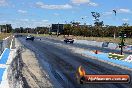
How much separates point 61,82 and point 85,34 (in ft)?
489

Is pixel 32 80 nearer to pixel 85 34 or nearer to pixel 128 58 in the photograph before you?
pixel 128 58

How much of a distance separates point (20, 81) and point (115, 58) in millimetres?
18372

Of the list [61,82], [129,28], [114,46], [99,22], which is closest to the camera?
[61,82]

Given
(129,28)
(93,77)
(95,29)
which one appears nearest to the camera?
(93,77)

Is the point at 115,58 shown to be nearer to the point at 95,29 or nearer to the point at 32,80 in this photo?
the point at 32,80

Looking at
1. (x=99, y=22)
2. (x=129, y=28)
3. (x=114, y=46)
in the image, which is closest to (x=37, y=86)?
(x=114, y=46)

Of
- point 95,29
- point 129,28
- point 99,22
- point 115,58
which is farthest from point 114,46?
point 99,22

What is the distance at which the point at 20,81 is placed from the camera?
17.9m

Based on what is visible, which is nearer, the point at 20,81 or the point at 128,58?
the point at 20,81

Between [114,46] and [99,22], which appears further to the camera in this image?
[99,22]

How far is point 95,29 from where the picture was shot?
6284 inches

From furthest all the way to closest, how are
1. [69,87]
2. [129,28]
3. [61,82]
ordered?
[129,28], [61,82], [69,87]

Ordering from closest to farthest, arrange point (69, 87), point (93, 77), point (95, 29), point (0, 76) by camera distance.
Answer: point (93, 77) < point (69, 87) < point (0, 76) < point (95, 29)

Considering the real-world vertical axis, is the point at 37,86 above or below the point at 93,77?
below
